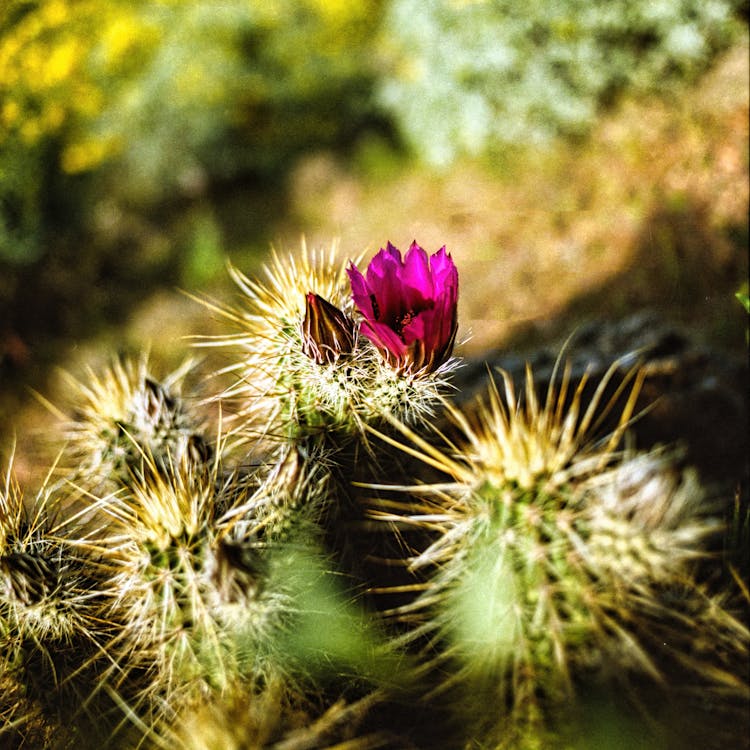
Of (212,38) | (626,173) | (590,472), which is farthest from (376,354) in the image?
(212,38)

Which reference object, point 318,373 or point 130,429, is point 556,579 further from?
point 130,429

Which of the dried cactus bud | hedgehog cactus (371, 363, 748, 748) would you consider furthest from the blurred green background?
the dried cactus bud

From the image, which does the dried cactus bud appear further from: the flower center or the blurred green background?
the blurred green background

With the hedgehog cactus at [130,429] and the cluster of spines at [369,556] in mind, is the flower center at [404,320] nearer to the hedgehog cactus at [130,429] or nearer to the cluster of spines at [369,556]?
the cluster of spines at [369,556]

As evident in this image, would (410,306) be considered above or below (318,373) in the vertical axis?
above

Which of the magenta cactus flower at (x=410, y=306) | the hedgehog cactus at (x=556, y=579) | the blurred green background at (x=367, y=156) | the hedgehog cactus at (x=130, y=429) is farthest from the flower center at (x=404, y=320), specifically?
the blurred green background at (x=367, y=156)

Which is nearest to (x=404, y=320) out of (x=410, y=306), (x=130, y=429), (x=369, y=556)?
(x=410, y=306)
